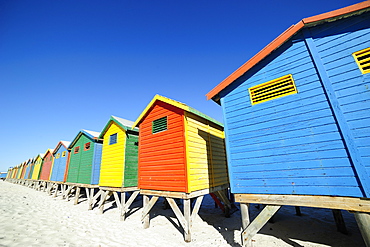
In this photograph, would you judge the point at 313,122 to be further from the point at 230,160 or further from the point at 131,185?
the point at 131,185

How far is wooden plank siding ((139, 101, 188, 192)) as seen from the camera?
6.77m

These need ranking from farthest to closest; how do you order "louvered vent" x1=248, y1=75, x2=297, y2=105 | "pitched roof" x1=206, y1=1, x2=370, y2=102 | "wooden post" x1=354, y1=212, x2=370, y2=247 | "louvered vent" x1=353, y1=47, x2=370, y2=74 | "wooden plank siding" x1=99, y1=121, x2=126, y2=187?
"wooden plank siding" x1=99, y1=121, x2=126, y2=187, "louvered vent" x1=248, y1=75, x2=297, y2=105, "pitched roof" x1=206, y1=1, x2=370, y2=102, "louvered vent" x1=353, y1=47, x2=370, y2=74, "wooden post" x1=354, y1=212, x2=370, y2=247

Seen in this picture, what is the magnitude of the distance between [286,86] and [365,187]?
2.93 meters

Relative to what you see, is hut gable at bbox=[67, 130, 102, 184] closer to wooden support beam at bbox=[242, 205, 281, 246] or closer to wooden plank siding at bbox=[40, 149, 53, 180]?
wooden plank siding at bbox=[40, 149, 53, 180]

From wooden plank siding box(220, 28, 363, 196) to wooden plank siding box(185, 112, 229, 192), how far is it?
1960 mm

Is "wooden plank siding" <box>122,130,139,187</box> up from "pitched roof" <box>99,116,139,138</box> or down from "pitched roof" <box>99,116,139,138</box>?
down

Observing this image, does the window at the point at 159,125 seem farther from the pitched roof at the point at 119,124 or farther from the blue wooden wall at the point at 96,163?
the blue wooden wall at the point at 96,163

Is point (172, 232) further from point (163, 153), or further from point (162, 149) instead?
point (162, 149)

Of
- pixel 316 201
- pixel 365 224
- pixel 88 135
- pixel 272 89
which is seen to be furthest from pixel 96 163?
pixel 365 224

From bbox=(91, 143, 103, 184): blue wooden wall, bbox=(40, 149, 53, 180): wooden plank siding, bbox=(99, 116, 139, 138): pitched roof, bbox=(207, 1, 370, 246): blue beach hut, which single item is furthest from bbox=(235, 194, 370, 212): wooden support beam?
bbox=(40, 149, 53, 180): wooden plank siding

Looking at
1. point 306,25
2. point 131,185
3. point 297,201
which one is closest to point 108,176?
point 131,185

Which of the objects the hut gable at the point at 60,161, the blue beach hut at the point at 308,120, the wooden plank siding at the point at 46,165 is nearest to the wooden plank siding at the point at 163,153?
the blue beach hut at the point at 308,120

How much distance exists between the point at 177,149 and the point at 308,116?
15.5 feet

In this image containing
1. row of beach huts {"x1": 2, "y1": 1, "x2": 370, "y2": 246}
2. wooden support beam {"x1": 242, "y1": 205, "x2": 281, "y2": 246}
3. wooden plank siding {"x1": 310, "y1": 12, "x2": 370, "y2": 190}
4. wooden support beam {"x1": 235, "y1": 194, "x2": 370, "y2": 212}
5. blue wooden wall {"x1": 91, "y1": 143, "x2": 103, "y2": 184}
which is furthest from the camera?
blue wooden wall {"x1": 91, "y1": 143, "x2": 103, "y2": 184}
